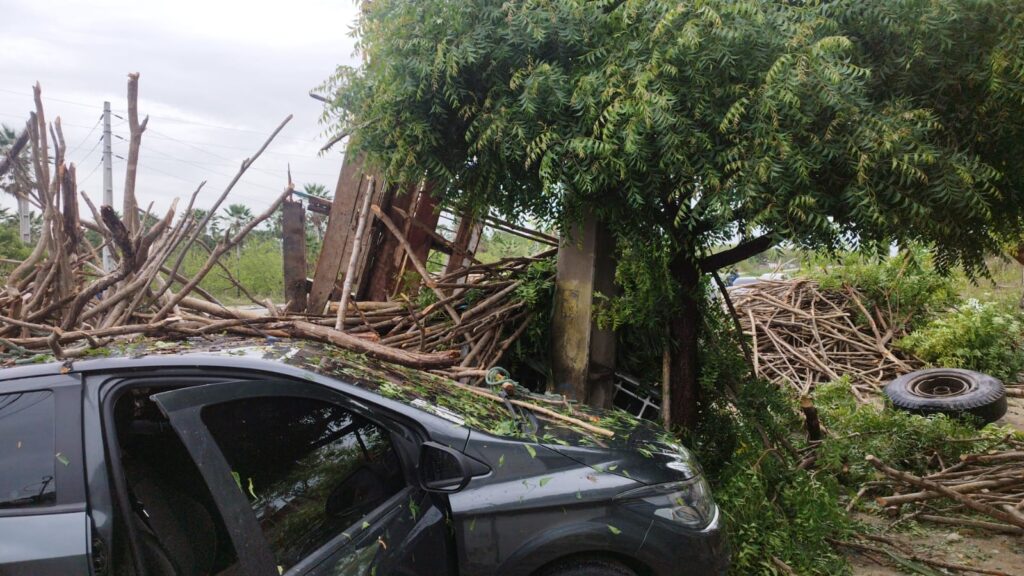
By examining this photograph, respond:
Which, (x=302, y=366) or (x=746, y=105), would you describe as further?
(x=746, y=105)

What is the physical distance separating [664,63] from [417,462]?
282 centimetres

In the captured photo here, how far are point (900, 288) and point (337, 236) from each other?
9424mm

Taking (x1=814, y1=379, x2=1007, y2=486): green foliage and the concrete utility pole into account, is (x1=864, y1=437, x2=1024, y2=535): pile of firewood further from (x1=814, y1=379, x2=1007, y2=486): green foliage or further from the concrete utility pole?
the concrete utility pole

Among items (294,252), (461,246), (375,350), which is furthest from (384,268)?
(375,350)

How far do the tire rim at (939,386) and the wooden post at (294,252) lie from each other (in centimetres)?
779

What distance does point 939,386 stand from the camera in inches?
355

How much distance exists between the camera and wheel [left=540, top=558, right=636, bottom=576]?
2.76 metres

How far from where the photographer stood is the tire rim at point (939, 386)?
8.66 metres

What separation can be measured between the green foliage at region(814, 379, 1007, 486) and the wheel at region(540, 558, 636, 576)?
11.8 feet

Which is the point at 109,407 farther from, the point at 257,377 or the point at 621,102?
the point at 621,102

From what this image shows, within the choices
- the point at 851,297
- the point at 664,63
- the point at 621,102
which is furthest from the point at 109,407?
the point at 851,297

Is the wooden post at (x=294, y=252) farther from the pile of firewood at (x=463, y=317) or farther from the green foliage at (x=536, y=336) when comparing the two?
the green foliage at (x=536, y=336)

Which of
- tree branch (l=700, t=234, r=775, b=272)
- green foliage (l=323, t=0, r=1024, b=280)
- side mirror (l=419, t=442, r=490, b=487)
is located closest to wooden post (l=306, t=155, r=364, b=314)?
green foliage (l=323, t=0, r=1024, b=280)

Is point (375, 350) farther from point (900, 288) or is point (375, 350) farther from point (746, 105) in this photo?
point (900, 288)
